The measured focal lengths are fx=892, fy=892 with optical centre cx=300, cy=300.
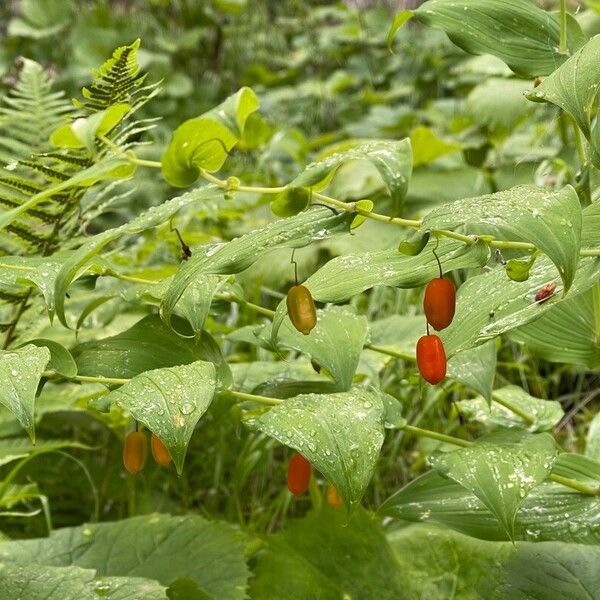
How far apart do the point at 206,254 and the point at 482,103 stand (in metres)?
2.51

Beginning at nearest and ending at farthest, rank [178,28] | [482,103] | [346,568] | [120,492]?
[346,568], [120,492], [482,103], [178,28]

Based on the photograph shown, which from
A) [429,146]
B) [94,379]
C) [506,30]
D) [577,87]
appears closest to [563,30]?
[506,30]

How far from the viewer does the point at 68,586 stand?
1146 mm

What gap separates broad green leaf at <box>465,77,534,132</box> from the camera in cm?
316

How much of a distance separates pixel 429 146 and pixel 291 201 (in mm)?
2372

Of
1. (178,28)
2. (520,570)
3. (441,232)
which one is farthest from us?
(178,28)

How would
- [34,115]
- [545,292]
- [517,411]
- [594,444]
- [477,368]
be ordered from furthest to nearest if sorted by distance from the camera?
[34,115] < [594,444] < [517,411] < [477,368] < [545,292]

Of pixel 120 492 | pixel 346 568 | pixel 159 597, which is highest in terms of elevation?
pixel 159 597

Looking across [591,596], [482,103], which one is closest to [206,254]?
[591,596]

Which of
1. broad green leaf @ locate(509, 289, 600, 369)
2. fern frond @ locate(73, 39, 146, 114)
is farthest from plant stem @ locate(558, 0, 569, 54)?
fern frond @ locate(73, 39, 146, 114)

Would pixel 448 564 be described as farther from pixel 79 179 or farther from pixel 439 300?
pixel 79 179

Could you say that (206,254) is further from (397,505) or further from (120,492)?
(120,492)

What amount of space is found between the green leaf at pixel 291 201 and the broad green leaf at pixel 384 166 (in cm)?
3

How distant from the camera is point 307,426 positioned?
0.91m
